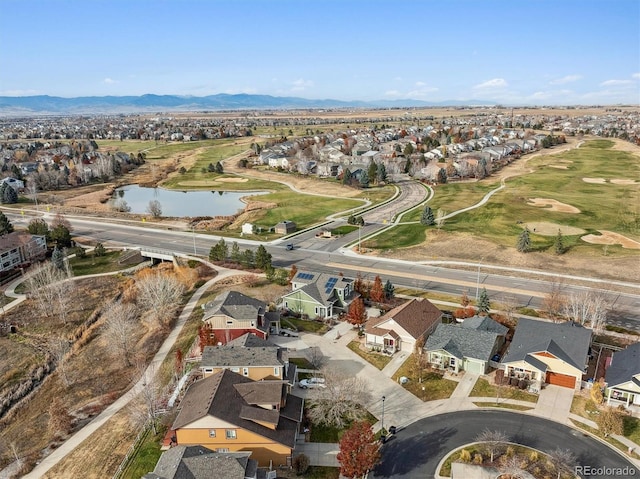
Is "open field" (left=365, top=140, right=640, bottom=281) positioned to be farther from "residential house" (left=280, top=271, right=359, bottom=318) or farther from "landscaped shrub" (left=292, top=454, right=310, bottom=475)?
"landscaped shrub" (left=292, top=454, right=310, bottom=475)

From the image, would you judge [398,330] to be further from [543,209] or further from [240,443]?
[543,209]

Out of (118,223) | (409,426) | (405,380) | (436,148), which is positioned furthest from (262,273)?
(436,148)

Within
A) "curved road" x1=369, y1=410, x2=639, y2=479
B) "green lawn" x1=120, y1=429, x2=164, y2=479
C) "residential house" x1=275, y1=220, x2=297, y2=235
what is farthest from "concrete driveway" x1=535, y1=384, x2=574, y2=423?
"residential house" x1=275, y1=220, x2=297, y2=235

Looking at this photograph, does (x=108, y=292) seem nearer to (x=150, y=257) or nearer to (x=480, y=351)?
(x=150, y=257)

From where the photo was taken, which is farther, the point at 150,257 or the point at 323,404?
the point at 150,257

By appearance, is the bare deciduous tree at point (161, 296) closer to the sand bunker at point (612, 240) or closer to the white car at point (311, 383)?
the white car at point (311, 383)

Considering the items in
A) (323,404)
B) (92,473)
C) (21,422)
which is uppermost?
(323,404)

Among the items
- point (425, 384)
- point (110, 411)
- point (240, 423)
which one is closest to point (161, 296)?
point (110, 411)
